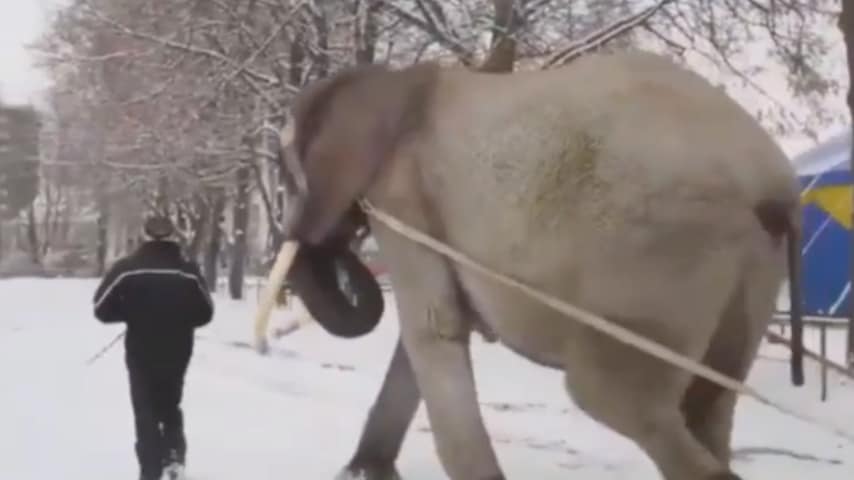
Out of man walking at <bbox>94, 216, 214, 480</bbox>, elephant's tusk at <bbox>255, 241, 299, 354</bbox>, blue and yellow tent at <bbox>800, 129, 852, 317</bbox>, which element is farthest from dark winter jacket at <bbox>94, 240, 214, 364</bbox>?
blue and yellow tent at <bbox>800, 129, 852, 317</bbox>

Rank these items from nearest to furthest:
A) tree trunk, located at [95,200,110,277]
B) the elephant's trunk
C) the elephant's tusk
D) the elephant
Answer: the elephant < the elephant's tusk < the elephant's trunk < tree trunk, located at [95,200,110,277]

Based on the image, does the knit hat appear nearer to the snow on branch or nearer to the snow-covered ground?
the snow-covered ground

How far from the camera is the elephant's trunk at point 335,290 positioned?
767 cm

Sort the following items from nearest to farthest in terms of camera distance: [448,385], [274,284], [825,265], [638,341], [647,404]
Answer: [638,341] < [647,404] < [448,385] < [274,284] < [825,265]

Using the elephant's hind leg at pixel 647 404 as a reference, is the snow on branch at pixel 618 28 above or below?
above

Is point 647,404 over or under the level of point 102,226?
over

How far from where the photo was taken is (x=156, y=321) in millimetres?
8516

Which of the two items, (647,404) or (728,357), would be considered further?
(728,357)

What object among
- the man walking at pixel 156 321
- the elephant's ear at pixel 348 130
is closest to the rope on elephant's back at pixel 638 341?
the elephant's ear at pixel 348 130

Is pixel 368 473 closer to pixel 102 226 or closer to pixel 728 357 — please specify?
pixel 728 357

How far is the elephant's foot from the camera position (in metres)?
8.67

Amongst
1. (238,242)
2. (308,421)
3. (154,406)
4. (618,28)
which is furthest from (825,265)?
(238,242)

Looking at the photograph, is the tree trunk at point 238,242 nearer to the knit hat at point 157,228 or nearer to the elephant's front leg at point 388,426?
the knit hat at point 157,228

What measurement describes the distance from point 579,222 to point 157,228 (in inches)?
135
